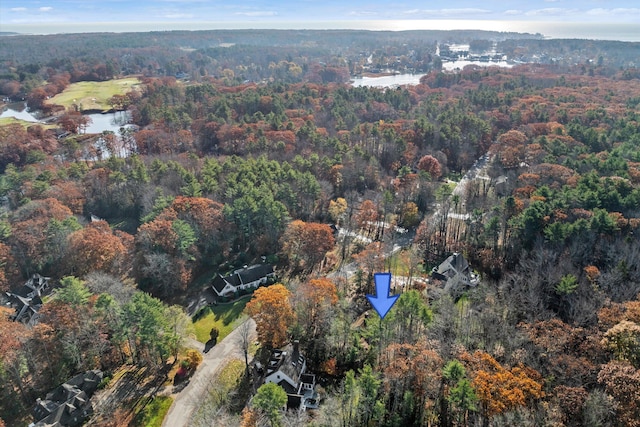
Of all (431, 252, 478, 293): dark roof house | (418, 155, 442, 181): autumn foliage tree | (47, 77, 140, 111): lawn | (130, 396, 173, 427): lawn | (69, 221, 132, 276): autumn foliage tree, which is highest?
(47, 77, 140, 111): lawn

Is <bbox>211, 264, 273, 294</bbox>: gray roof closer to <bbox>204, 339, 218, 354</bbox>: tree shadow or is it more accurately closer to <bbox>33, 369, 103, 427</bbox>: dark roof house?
<bbox>204, 339, 218, 354</bbox>: tree shadow

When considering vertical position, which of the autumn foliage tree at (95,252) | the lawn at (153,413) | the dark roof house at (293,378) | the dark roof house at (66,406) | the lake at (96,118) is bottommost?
the lawn at (153,413)

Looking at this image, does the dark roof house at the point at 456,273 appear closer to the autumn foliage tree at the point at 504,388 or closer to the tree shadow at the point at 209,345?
the autumn foliage tree at the point at 504,388

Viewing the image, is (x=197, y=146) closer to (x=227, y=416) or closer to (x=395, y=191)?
(x=395, y=191)

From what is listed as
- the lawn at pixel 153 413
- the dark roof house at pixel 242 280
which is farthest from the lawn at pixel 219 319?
the lawn at pixel 153 413

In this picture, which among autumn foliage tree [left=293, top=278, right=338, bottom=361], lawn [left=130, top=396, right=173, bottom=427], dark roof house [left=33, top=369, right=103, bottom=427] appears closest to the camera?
dark roof house [left=33, top=369, right=103, bottom=427]

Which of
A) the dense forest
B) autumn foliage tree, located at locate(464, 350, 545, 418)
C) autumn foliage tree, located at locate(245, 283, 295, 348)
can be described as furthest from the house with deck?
autumn foliage tree, located at locate(464, 350, 545, 418)

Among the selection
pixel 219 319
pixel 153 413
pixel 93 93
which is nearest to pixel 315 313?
pixel 219 319
